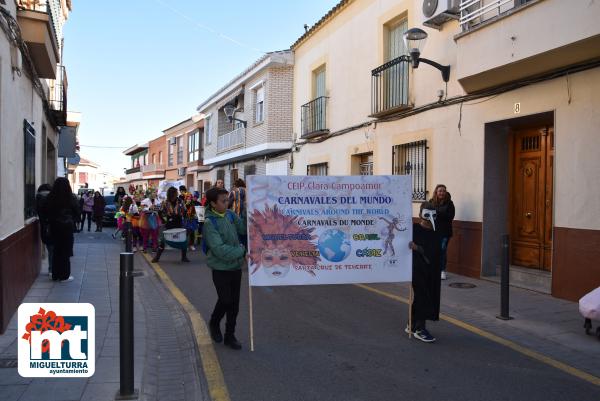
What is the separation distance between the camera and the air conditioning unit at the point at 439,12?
929 cm

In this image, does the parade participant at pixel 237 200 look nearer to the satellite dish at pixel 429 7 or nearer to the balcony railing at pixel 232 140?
the satellite dish at pixel 429 7

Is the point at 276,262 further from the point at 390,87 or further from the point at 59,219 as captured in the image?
the point at 390,87

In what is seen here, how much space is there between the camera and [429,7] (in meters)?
9.84

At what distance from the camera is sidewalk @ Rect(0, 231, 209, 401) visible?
13.2 feet

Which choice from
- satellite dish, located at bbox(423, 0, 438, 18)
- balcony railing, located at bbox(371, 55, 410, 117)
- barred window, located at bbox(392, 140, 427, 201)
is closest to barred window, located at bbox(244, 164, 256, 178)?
balcony railing, located at bbox(371, 55, 410, 117)

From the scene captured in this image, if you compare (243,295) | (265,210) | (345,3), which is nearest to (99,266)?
(243,295)

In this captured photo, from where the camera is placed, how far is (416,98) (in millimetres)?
11250

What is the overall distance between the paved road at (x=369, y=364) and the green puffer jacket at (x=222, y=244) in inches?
34.7

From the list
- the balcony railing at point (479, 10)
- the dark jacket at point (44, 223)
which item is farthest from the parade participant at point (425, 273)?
the dark jacket at point (44, 223)

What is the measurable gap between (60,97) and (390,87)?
9.46 metres

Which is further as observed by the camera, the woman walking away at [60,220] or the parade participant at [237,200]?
the parade participant at [237,200]

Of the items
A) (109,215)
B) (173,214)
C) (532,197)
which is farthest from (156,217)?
(109,215)

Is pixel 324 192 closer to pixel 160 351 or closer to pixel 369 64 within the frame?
pixel 160 351

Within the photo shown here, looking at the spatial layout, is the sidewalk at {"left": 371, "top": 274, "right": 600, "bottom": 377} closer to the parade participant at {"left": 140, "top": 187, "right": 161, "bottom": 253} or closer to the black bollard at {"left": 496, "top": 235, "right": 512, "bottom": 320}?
the black bollard at {"left": 496, "top": 235, "right": 512, "bottom": 320}
